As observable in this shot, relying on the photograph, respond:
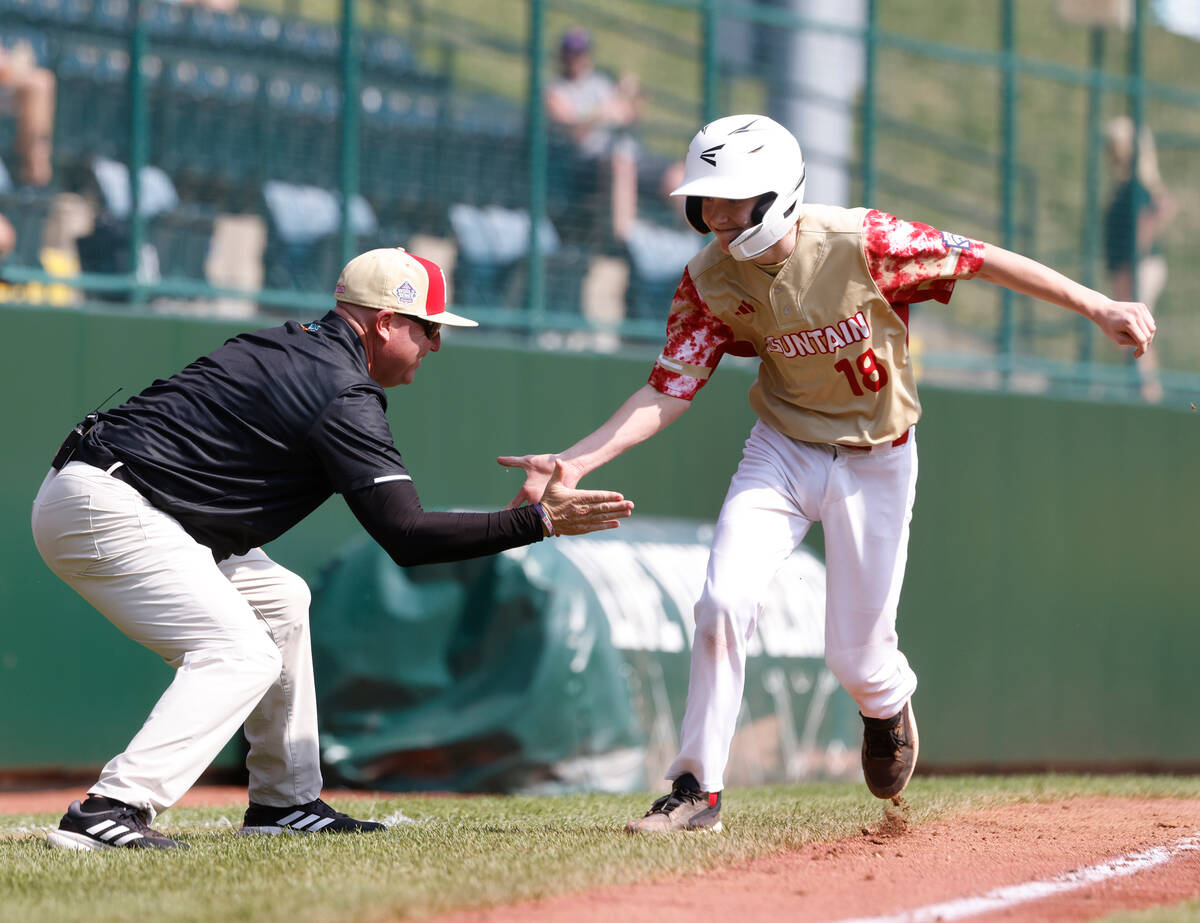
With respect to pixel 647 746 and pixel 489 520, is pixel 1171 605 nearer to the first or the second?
pixel 647 746

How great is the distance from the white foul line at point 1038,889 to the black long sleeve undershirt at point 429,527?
1575 mm

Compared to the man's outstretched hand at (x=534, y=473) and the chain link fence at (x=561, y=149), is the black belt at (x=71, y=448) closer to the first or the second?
the man's outstretched hand at (x=534, y=473)

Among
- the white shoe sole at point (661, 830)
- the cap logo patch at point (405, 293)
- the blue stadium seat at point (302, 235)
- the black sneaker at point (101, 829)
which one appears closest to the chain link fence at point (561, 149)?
the blue stadium seat at point (302, 235)

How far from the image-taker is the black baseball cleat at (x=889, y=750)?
559 centimetres

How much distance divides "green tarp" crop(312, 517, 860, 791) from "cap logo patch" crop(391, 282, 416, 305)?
324 centimetres

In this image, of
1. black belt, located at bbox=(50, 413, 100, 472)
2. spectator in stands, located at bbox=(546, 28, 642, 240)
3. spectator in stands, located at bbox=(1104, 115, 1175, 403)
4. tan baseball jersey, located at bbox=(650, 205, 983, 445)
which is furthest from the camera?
spectator in stands, located at bbox=(1104, 115, 1175, 403)

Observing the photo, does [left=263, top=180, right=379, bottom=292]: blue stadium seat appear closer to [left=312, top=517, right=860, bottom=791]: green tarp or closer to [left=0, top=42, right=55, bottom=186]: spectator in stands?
[left=0, top=42, right=55, bottom=186]: spectator in stands

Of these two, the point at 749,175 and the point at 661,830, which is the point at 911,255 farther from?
the point at 661,830

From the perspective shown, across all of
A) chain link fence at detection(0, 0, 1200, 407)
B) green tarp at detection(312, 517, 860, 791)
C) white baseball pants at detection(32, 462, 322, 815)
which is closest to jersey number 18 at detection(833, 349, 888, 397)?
white baseball pants at detection(32, 462, 322, 815)

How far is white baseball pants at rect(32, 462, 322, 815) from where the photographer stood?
4801 millimetres

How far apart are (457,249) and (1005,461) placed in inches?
169

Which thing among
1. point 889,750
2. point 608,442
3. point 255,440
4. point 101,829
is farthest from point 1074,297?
point 101,829

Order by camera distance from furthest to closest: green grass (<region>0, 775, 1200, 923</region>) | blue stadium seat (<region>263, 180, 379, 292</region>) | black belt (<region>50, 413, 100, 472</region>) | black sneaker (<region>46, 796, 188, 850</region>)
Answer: blue stadium seat (<region>263, 180, 379, 292</region>) → black belt (<region>50, 413, 100, 472</region>) → black sneaker (<region>46, 796, 188, 850</region>) → green grass (<region>0, 775, 1200, 923</region>)

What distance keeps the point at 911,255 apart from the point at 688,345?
0.79 meters
